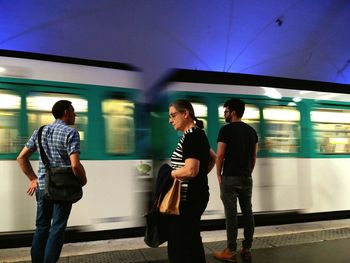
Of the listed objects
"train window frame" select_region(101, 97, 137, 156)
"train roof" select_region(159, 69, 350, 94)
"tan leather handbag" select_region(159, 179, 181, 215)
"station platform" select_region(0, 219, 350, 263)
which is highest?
"train roof" select_region(159, 69, 350, 94)

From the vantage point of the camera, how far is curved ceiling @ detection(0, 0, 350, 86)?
39.2ft

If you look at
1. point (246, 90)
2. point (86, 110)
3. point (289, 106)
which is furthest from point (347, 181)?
point (86, 110)

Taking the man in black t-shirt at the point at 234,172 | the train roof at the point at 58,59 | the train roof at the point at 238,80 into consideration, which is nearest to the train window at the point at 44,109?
the train roof at the point at 58,59

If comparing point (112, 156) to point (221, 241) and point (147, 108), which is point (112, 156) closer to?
point (147, 108)

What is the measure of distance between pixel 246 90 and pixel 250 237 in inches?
129

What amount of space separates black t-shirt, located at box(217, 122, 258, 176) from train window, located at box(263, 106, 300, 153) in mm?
2700

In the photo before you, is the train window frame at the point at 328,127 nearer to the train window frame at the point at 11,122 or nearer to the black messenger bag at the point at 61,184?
the train window frame at the point at 11,122

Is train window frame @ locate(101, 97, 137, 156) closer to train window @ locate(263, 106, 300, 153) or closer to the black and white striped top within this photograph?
train window @ locate(263, 106, 300, 153)

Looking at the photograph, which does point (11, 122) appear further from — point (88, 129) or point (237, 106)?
point (237, 106)

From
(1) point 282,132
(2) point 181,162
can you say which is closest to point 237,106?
(2) point 181,162

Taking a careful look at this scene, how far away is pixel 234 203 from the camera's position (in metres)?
4.71

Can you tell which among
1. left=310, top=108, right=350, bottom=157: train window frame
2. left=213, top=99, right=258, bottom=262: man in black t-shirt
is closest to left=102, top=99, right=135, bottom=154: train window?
left=213, top=99, right=258, bottom=262: man in black t-shirt

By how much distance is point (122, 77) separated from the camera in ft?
21.2

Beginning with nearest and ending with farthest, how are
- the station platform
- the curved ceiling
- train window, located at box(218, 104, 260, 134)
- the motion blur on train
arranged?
the station platform
the motion blur on train
train window, located at box(218, 104, 260, 134)
the curved ceiling
